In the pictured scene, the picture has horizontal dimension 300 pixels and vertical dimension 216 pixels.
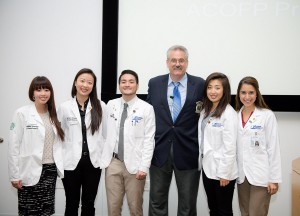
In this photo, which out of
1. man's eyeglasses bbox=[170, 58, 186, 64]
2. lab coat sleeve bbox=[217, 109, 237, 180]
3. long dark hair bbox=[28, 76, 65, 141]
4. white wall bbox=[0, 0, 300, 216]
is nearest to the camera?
lab coat sleeve bbox=[217, 109, 237, 180]

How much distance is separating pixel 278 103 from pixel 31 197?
2351mm

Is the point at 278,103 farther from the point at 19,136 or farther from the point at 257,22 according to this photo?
the point at 19,136

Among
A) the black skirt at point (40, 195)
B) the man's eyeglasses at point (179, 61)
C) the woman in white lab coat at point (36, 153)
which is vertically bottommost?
the black skirt at point (40, 195)

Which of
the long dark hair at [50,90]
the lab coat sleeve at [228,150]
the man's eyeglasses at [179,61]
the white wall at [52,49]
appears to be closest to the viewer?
the lab coat sleeve at [228,150]

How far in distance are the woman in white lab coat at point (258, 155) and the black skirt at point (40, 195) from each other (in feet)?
4.78

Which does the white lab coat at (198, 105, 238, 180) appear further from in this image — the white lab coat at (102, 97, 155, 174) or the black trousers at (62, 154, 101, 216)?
the black trousers at (62, 154, 101, 216)

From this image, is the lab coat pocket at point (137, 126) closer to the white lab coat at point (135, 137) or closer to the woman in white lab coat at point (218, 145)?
the white lab coat at point (135, 137)

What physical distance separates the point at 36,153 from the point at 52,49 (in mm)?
1361

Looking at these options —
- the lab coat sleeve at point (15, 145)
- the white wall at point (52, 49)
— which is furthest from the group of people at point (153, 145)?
the white wall at point (52, 49)

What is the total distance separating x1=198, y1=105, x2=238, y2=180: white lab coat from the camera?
2.04 metres

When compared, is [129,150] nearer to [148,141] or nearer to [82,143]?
[148,141]

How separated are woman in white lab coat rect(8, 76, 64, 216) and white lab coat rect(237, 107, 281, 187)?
1.40m

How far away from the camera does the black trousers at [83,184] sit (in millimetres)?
2189

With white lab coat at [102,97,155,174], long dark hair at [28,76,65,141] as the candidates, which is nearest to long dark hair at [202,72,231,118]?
white lab coat at [102,97,155,174]
